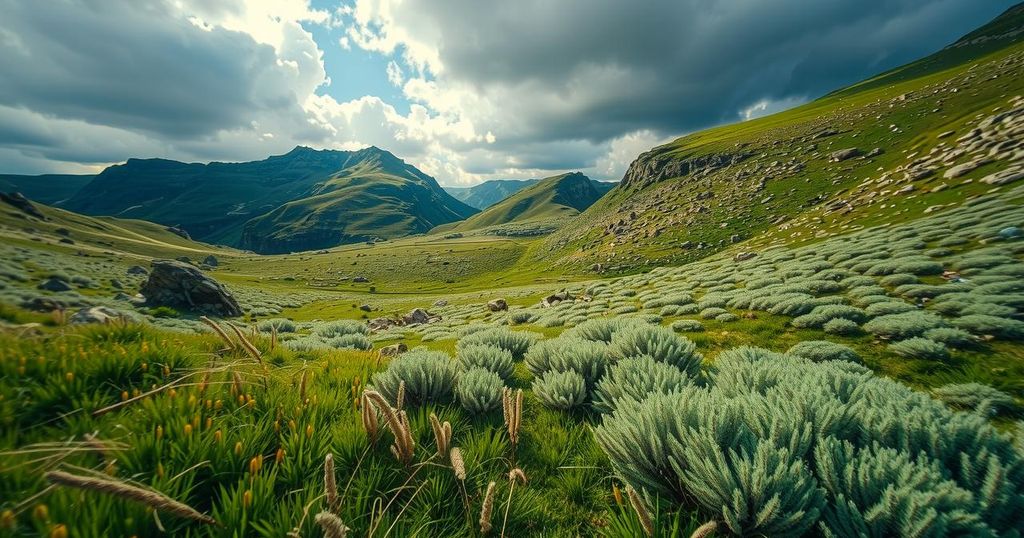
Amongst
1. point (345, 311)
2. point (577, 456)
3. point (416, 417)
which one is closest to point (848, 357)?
point (577, 456)

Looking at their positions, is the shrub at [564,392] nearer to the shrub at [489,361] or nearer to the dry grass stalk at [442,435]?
the shrub at [489,361]

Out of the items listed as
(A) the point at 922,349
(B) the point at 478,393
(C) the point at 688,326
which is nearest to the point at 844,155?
(C) the point at 688,326

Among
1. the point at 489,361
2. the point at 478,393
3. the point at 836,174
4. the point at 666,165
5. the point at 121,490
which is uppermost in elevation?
the point at 666,165

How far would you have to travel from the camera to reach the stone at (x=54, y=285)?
103ft

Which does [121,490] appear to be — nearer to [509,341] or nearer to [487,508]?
[487,508]

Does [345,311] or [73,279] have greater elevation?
[73,279]

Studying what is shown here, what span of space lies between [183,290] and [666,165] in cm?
12555

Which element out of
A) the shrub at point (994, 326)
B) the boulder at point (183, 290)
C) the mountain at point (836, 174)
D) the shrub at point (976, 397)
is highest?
the mountain at point (836, 174)

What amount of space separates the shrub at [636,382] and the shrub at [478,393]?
1206mm

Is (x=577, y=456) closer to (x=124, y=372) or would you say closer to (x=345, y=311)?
(x=124, y=372)

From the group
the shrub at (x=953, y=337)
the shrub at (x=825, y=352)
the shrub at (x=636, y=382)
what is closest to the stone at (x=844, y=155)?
the shrub at (x=953, y=337)

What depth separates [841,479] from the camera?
2281 millimetres

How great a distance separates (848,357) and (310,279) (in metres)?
129

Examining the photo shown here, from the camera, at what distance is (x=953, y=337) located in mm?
6910
